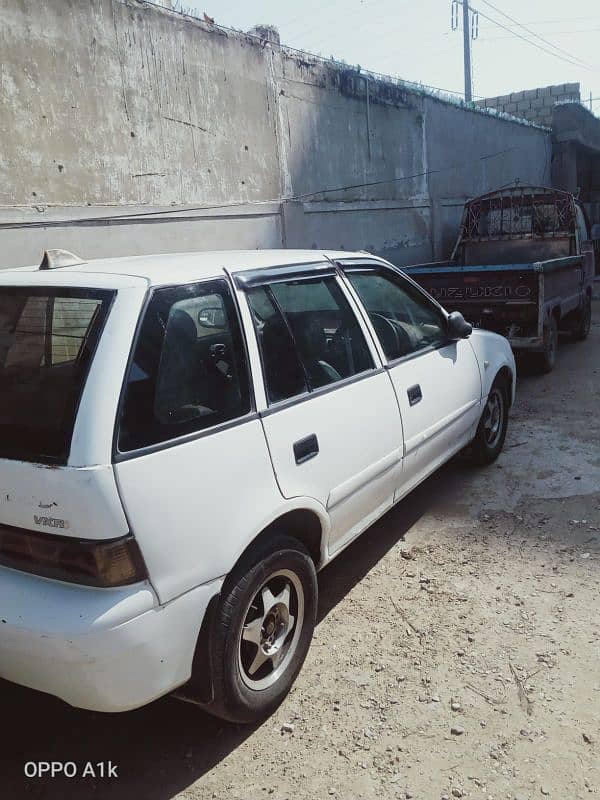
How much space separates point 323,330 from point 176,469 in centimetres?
125

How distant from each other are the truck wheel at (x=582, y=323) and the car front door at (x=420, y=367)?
20.3ft

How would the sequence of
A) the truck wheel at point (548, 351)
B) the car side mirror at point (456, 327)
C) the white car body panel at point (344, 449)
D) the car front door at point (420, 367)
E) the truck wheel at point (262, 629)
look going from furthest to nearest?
the truck wheel at point (548, 351) → the car side mirror at point (456, 327) → the car front door at point (420, 367) → the white car body panel at point (344, 449) → the truck wheel at point (262, 629)

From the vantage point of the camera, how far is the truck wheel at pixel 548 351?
24.4 feet

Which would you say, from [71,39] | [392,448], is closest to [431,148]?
[71,39]

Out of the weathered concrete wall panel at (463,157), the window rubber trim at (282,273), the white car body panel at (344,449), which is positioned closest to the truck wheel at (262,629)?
the white car body panel at (344,449)

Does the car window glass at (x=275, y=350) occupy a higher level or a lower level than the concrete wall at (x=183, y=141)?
lower

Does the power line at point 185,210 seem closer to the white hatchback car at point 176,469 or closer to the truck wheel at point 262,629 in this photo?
the white hatchback car at point 176,469

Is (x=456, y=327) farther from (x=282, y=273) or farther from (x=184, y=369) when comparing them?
(x=184, y=369)

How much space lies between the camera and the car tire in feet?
15.1

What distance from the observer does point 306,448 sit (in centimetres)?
255

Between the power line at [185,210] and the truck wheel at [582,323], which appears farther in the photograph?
the truck wheel at [582,323]

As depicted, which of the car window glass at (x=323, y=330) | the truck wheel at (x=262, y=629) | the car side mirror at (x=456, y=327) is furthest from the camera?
the car side mirror at (x=456, y=327)

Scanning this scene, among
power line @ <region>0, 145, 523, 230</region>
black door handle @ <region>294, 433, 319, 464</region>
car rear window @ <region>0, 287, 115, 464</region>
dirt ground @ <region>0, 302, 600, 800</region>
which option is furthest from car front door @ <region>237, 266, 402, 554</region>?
power line @ <region>0, 145, 523, 230</region>

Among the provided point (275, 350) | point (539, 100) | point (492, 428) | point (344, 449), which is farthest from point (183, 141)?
point (539, 100)
